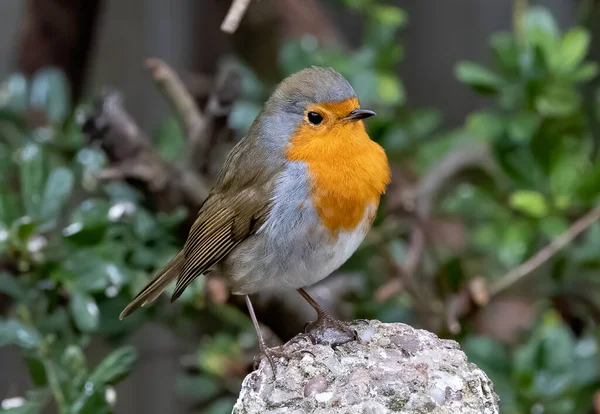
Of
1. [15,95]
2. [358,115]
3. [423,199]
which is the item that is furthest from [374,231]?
[15,95]

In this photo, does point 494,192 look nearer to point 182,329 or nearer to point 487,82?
point 487,82

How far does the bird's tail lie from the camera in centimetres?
207

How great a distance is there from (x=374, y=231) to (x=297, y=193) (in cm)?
78

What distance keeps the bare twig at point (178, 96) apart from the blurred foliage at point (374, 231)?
0.46 ft

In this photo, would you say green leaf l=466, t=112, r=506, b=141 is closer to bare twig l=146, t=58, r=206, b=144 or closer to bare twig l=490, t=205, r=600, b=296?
bare twig l=490, t=205, r=600, b=296

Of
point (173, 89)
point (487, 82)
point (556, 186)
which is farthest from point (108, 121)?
point (556, 186)

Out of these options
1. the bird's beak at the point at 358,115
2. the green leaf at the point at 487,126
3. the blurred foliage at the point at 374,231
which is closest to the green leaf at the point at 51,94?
the blurred foliage at the point at 374,231

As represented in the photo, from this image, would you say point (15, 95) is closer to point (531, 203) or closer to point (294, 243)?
point (294, 243)

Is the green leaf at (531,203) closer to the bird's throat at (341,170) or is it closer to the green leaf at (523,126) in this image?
the green leaf at (523,126)

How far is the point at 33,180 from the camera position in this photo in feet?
7.01

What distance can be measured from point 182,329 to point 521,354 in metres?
1.19

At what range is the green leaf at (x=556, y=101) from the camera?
241 centimetres

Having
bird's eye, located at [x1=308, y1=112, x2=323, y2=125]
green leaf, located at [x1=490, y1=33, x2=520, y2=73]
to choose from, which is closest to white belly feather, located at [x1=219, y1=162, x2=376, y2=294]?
bird's eye, located at [x1=308, y1=112, x2=323, y2=125]

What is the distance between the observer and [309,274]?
1.88 m
